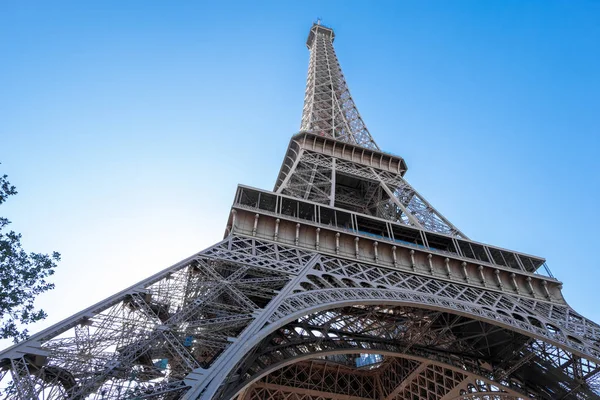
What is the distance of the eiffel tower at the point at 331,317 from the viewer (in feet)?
33.1

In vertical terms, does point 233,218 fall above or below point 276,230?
above

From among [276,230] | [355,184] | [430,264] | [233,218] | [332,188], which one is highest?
[355,184]

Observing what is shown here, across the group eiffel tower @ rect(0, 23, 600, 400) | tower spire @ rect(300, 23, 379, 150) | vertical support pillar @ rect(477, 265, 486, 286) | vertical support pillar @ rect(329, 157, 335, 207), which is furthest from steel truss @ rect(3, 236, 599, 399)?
tower spire @ rect(300, 23, 379, 150)

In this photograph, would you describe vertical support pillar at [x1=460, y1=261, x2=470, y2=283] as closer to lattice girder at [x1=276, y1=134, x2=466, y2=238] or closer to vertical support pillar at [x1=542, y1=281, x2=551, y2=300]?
lattice girder at [x1=276, y1=134, x2=466, y2=238]

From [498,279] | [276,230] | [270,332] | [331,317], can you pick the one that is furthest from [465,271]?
[270,332]

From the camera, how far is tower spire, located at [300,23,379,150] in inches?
1370

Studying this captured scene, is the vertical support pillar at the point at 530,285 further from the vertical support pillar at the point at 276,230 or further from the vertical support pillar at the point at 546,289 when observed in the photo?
the vertical support pillar at the point at 276,230

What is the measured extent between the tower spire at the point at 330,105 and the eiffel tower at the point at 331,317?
162 inches

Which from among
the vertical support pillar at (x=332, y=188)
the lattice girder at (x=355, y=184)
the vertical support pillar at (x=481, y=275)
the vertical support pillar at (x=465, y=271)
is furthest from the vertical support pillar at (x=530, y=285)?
the vertical support pillar at (x=332, y=188)

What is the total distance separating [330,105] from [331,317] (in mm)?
23862

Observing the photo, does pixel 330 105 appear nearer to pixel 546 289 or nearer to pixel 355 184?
pixel 355 184

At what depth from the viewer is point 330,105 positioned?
39.2 meters

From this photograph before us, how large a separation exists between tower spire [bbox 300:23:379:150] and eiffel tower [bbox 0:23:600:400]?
411cm

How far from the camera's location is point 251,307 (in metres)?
12.8
